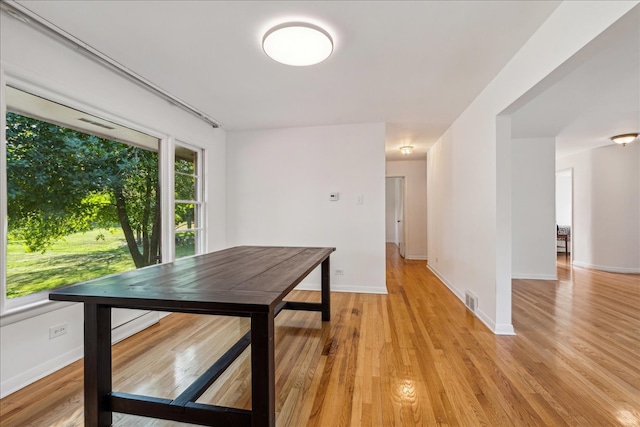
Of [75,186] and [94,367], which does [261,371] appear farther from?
[75,186]

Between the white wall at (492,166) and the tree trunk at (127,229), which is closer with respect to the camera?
the white wall at (492,166)

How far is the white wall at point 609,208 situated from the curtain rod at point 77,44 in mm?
7416

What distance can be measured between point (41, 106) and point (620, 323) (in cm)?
560

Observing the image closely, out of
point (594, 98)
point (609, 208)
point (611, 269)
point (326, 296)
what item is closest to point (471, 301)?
point (326, 296)

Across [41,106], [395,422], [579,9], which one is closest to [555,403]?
[395,422]

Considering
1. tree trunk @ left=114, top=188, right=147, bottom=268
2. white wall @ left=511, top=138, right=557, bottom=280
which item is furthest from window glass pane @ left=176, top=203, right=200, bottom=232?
white wall @ left=511, top=138, right=557, bottom=280

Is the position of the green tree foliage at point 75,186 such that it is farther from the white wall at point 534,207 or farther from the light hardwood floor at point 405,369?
the white wall at point 534,207

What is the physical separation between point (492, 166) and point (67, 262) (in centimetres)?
393

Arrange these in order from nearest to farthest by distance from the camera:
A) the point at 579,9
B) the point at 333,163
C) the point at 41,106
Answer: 1. the point at 579,9
2. the point at 41,106
3. the point at 333,163

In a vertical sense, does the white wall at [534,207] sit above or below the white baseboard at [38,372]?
above

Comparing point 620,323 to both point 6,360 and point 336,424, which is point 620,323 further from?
point 6,360

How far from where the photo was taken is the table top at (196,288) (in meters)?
1.14

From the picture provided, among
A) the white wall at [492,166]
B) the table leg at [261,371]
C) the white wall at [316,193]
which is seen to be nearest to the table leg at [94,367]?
the table leg at [261,371]

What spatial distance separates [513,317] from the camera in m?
2.90
